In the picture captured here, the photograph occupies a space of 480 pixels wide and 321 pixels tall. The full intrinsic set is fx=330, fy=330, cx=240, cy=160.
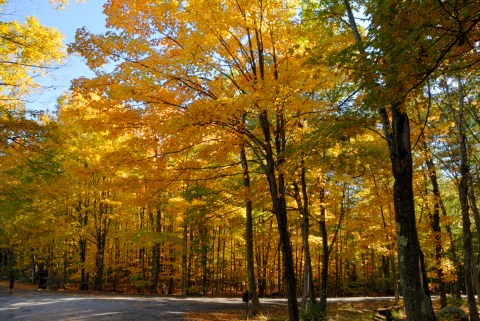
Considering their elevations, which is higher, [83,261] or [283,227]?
[283,227]

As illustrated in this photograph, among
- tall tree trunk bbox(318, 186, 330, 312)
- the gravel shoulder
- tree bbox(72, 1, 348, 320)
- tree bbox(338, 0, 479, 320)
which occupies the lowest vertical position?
the gravel shoulder

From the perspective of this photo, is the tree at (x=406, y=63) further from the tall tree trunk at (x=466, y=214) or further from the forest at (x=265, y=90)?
the tall tree trunk at (x=466, y=214)

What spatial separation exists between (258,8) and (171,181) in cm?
443

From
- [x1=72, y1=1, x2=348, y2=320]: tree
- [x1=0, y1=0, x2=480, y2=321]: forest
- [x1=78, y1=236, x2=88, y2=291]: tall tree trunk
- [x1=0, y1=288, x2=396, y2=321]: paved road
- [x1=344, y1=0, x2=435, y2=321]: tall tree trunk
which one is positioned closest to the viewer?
[x1=0, y1=0, x2=480, y2=321]: forest

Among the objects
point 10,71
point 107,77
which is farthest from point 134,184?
point 10,71

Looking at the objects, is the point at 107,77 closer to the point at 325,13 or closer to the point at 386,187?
the point at 325,13

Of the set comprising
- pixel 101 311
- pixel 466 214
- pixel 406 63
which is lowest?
pixel 101 311

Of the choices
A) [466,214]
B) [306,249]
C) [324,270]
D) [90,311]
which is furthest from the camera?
[324,270]

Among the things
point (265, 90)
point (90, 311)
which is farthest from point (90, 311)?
point (265, 90)

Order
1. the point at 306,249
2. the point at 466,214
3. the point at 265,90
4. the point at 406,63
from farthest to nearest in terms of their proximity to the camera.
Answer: the point at 306,249, the point at 466,214, the point at 265,90, the point at 406,63

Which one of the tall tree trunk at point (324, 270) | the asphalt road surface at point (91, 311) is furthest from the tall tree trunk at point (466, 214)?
the asphalt road surface at point (91, 311)

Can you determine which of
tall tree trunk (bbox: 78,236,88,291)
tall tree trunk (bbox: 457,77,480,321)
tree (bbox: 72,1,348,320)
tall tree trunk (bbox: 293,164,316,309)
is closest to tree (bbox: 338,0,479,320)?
tree (bbox: 72,1,348,320)

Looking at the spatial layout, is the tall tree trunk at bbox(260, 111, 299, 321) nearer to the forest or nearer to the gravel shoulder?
the forest

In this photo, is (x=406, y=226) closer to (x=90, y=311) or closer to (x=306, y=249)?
(x=306, y=249)
